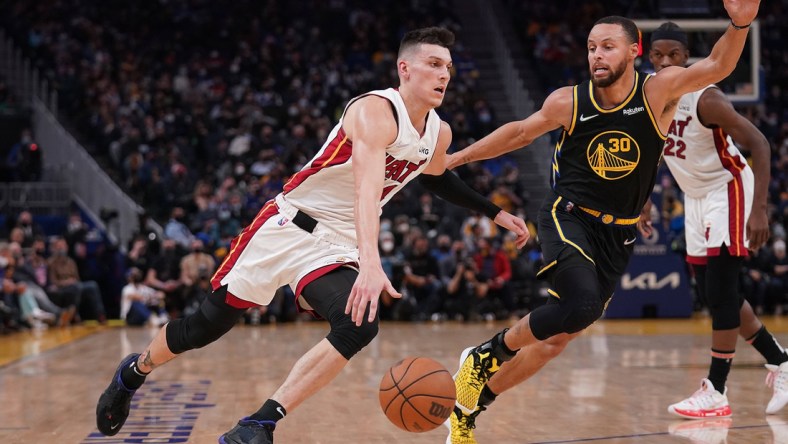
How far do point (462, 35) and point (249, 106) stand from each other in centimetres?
706

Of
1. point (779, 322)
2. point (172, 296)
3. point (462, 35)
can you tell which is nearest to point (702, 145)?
point (779, 322)

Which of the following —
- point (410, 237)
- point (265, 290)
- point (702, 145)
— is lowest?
point (410, 237)

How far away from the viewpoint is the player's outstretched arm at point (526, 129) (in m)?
5.45

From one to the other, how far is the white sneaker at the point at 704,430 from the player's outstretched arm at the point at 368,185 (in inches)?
86.0

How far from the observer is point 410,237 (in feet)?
55.7

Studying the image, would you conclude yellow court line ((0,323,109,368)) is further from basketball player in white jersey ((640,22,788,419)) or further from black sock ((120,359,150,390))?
→ basketball player in white jersey ((640,22,788,419))

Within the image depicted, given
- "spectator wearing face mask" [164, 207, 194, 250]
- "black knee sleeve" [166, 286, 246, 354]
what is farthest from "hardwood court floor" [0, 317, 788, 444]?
"spectator wearing face mask" [164, 207, 194, 250]

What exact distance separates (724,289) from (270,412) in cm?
330

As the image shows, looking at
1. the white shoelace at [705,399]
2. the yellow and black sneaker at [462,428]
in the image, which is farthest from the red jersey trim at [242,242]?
the white shoelace at [705,399]

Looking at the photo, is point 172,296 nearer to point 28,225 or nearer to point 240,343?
point 28,225

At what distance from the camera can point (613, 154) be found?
5383 millimetres

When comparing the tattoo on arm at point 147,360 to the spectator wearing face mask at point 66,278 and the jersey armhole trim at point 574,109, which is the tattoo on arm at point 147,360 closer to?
the jersey armhole trim at point 574,109

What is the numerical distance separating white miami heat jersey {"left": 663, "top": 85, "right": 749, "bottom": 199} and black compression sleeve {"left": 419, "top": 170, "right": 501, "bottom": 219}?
1629 millimetres

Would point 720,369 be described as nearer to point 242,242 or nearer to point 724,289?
point 724,289
